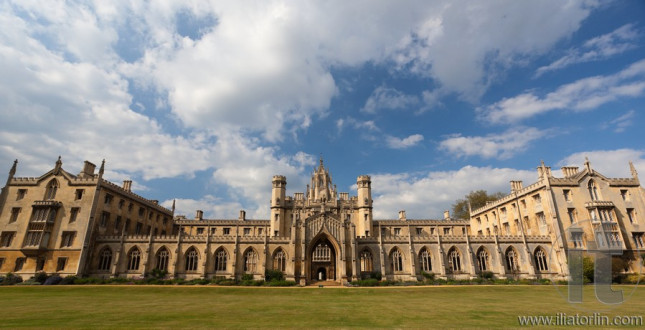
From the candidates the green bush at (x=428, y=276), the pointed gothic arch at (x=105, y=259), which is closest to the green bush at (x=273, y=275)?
the green bush at (x=428, y=276)

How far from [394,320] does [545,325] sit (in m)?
6.97

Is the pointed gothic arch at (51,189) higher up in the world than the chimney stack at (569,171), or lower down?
lower down

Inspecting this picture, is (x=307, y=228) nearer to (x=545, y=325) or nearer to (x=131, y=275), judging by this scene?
(x=131, y=275)

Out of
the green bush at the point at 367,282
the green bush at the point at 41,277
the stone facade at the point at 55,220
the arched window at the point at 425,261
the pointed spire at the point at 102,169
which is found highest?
the pointed spire at the point at 102,169

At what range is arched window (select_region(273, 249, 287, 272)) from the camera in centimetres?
4453

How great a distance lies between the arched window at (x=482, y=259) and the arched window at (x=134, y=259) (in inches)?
1986

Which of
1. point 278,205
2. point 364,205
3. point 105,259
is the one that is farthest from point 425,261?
point 105,259

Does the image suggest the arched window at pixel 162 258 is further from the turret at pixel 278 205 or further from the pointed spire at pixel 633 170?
the pointed spire at pixel 633 170

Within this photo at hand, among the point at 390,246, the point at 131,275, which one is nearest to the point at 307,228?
the point at 390,246

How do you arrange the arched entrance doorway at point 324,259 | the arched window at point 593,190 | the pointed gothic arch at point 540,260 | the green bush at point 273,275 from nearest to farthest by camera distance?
the green bush at point 273,275 < the pointed gothic arch at point 540,260 < the arched entrance doorway at point 324,259 < the arched window at point 593,190

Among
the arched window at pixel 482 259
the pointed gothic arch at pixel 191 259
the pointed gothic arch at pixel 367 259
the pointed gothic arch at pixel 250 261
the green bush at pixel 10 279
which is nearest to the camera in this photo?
the green bush at pixel 10 279

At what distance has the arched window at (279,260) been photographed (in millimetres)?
44525

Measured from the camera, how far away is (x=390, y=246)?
151 feet

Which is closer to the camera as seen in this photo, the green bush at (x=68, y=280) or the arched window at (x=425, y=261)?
the green bush at (x=68, y=280)
